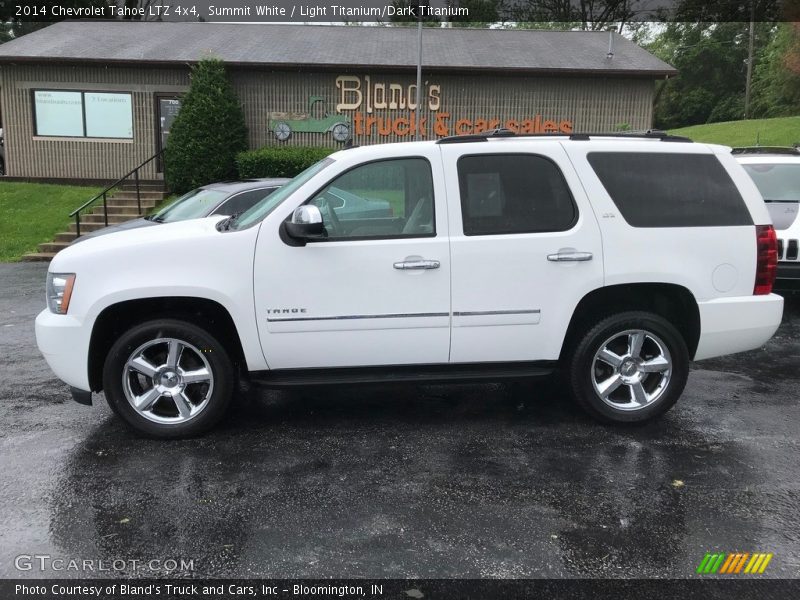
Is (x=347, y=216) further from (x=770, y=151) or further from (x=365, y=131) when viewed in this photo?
(x=365, y=131)

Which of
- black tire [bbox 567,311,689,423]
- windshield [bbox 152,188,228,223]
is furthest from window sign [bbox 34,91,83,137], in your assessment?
black tire [bbox 567,311,689,423]

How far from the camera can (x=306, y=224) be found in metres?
4.26

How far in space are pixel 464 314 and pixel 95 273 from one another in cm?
232

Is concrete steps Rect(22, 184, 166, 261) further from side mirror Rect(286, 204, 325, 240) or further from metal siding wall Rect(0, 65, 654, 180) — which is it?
side mirror Rect(286, 204, 325, 240)

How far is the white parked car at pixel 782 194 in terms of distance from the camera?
7.75 metres

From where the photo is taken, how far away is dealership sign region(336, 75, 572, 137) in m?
20.3


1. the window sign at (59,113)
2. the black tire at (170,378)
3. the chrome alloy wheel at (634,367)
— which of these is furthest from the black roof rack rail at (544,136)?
the window sign at (59,113)

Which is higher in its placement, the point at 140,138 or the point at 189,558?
the point at 140,138

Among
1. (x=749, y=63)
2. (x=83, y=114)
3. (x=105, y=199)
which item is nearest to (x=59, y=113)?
(x=83, y=114)

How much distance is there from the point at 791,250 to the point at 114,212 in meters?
15.0

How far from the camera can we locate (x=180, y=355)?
4.57m

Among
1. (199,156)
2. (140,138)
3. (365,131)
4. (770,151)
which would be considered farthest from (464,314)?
(140,138)

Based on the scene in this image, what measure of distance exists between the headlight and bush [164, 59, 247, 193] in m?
14.1

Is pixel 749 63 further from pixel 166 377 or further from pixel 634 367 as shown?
pixel 166 377
